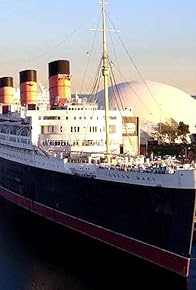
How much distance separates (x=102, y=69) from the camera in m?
29.8

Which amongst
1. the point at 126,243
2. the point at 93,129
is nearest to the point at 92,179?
the point at 126,243

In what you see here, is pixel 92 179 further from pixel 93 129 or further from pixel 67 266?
pixel 93 129

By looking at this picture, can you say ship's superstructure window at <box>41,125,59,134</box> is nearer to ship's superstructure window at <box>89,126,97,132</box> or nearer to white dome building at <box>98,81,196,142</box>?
ship's superstructure window at <box>89,126,97,132</box>

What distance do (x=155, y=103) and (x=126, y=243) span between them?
63499 mm

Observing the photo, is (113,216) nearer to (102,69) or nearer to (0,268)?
(0,268)

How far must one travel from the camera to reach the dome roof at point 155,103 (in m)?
86.4

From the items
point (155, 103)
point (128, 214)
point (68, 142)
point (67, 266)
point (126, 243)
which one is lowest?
point (67, 266)

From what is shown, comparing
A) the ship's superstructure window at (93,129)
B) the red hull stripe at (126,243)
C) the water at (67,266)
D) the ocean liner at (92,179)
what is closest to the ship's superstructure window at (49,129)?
Result: the ocean liner at (92,179)

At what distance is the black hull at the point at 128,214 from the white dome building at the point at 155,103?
53035 millimetres

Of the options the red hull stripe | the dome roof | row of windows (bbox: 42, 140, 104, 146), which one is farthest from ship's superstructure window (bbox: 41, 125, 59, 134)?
the dome roof

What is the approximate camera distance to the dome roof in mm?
86375

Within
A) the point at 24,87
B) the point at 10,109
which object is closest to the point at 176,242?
the point at 10,109

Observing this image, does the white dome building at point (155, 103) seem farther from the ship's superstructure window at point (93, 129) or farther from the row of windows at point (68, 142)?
the row of windows at point (68, 142)

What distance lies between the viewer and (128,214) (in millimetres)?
25672
